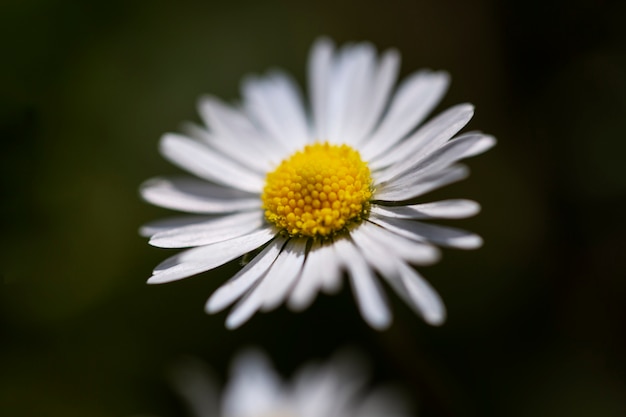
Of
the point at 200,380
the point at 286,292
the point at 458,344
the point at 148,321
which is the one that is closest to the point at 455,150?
the point at 286,292

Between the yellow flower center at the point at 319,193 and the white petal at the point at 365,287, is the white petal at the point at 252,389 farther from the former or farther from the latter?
the white petal at the point at 365,287

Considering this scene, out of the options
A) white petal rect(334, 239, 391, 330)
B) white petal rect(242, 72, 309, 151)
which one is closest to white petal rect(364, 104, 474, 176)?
white petal rect(334, 239, 391, 330)

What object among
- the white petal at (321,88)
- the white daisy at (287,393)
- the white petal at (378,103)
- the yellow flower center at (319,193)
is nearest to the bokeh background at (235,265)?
the white daisy at (287,393)

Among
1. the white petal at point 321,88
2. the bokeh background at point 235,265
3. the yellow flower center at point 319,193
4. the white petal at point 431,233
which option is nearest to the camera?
the white petal at point 431,233

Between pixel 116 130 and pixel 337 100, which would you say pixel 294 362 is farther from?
pixel 116 130

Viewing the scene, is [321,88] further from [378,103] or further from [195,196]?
[195,196]

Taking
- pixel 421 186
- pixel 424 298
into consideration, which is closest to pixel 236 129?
pixel 421 186
